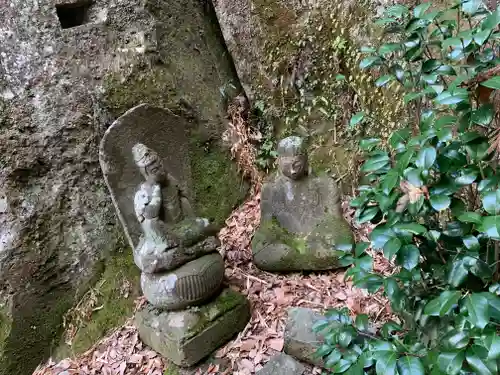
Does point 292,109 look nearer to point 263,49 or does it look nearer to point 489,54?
point 263,49

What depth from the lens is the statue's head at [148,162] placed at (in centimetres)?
307

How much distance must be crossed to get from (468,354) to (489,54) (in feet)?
3.33

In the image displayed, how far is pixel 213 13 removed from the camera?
4.99m

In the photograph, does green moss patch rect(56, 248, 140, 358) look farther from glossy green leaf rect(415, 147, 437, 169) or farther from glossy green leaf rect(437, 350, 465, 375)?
glossy green leaf rect(415, 147, 437, 169)

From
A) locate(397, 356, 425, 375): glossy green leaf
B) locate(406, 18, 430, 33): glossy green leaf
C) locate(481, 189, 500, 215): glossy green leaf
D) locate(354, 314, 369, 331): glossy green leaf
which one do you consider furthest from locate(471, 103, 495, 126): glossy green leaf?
locate(354, 314, 369, 331): glossy green leaf

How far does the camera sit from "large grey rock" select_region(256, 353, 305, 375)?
2766 millimetres

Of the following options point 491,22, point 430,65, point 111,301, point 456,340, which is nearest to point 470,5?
point 491,22

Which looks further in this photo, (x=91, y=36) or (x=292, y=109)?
(x=292, y=109)

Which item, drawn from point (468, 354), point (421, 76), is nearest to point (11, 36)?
point (421, 76)

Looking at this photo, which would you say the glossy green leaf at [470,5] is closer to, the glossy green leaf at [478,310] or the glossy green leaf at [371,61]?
the glossy green leaf at [371,61]

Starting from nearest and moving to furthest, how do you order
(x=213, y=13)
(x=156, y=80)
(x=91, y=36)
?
(x=91, y=36) < (x=156, y=80) < (x=213, y=13)

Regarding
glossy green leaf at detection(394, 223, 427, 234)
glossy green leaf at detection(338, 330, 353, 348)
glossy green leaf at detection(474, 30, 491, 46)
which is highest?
glossy green leaf at detection(474, 30, 491, 46)

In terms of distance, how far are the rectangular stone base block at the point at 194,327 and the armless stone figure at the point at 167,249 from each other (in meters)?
0.09

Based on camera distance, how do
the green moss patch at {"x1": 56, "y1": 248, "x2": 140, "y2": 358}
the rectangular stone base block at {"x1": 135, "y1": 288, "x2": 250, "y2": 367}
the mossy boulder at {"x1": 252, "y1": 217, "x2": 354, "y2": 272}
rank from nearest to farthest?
the rectangular stone base block at {"x1": 135, "y1": 288, "x2": 250, "y2": 367} → the mossy boulder at {"x1": 252, "y1": 217, "x2": 354, "y2": 272} → the green moss patch at {"x1": 56, "y1": 248, "x2": 140, "y2": 358}
